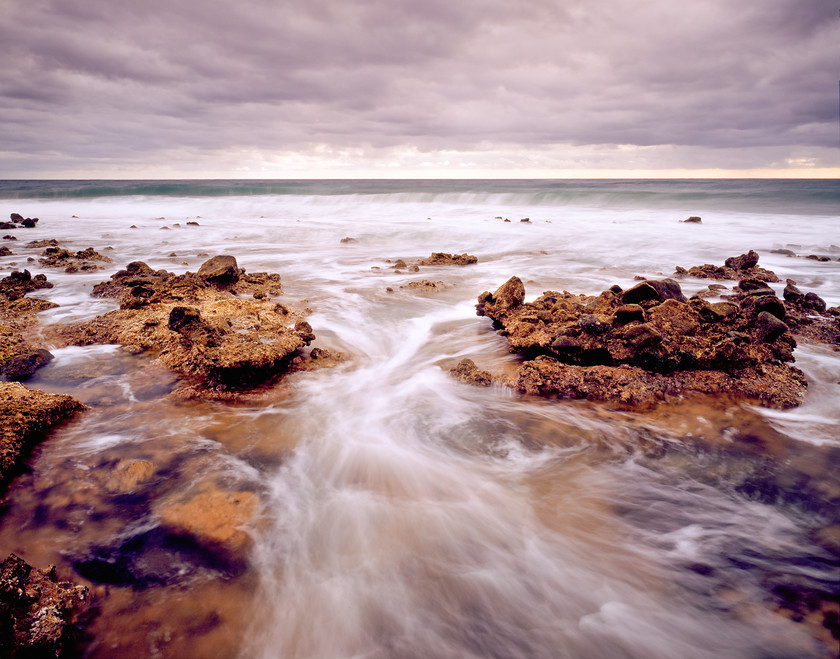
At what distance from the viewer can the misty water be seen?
229 cm

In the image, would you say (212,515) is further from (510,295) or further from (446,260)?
(446,260)

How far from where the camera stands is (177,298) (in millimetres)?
6555

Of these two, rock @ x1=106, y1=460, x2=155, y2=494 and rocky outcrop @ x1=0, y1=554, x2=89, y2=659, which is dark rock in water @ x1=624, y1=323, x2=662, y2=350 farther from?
rocky outcrop @ x1=0, y1=554, x2=89, y2=659

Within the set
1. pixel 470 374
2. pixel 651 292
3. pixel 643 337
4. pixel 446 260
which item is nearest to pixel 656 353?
pixel 643 337

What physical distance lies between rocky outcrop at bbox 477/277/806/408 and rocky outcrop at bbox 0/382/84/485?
13.7 ft

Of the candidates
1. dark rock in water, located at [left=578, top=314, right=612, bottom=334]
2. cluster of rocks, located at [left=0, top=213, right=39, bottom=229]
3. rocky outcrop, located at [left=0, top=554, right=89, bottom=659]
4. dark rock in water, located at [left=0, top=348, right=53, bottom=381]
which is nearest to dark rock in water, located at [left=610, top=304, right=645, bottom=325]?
dark rock in water, located at [left=578, top=314, right=612, bottom=334]

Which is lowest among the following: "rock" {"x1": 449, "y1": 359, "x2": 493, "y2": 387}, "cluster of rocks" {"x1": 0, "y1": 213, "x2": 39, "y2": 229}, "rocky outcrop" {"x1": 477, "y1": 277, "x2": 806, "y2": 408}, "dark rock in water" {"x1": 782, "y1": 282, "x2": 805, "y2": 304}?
"rock" {"x1": 449, "y1": 359, "x2": 493, "y2": 387}

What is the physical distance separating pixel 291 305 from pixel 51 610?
18.8ft

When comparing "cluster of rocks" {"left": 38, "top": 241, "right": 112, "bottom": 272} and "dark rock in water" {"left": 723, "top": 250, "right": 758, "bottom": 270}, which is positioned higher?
"dark rock in water" {"left": 723, "top": 250, "right": 758, "bottom": 270}

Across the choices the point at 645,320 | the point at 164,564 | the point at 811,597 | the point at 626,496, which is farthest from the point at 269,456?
the point at 645,320

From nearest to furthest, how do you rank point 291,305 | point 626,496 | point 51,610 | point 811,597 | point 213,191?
point 51,610 < point 811,597 < point 626,496 < point 291,305 < point 213,191

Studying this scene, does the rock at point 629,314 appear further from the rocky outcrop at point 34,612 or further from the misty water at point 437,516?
the rocky outcrop at point 34,612

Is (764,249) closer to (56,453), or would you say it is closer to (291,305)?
(291,305)

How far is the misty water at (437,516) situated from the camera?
229 cm
